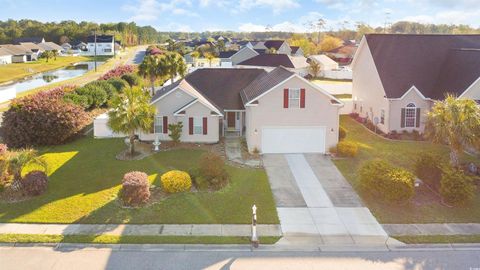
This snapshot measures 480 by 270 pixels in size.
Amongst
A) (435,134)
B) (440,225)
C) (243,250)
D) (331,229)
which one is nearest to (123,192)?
(243,250)

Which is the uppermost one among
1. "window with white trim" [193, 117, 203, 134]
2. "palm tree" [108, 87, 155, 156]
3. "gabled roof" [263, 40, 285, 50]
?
"gabled roof" [263, 40, 285, 50]

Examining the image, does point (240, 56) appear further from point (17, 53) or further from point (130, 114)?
point (17, 53)

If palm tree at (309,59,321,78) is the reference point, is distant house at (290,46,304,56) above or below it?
above

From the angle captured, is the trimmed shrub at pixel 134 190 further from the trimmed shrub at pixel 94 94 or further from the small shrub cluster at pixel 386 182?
the trimmed shrub at pixel 94 94

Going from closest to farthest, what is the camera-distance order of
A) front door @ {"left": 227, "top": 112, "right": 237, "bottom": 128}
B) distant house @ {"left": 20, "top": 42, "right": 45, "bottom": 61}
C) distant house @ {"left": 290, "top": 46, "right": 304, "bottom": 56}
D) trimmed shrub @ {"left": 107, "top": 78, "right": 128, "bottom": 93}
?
front door @ {"left": 227, "top": 112, "right": 237, "bottom": 128}, trimmed shrub @ {"left": 107, "top": 78, "right": 128, "bottom": 93}, distant house @ {"left": 290, "top": 46, "right": 304, "bottom": 56}, distant house @ {"left": 20, "top": 42, "right": 45, "bottom": 61}

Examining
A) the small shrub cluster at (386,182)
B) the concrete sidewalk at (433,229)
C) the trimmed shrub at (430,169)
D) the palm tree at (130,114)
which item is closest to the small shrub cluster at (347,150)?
the trimmed shrub at (430,169)

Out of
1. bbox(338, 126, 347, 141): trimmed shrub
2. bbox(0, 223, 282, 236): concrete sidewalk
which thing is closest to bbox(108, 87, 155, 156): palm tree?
bbox(0, 223, 282, 236): concrete sidewalk

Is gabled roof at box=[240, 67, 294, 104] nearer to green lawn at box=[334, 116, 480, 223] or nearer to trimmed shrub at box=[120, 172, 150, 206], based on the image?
green lawn at box=[334, 116, 480, 223]
